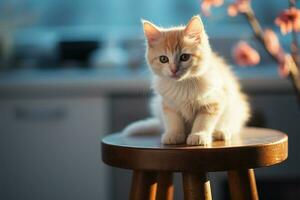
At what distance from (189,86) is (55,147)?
1111mm

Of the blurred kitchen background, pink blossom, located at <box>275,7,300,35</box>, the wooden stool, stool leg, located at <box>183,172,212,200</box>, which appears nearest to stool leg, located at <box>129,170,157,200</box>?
the wooden stool

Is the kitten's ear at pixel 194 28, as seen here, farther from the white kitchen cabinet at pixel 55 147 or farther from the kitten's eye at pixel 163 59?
the white kitchen cabinet at pixel 55 147

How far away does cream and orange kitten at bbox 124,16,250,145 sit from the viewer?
107 centimetres

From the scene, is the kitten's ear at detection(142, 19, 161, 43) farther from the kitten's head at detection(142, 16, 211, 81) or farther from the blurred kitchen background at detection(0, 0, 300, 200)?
the blurred kitchen background at detection(0, 0, 300, 200)

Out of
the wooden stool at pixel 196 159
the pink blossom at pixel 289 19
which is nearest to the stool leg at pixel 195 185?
the wooden stool at pixel 196 159


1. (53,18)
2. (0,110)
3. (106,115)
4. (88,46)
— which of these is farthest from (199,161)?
(53,18)

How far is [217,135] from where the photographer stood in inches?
45.4

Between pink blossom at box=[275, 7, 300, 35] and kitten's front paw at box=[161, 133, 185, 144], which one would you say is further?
pink blossom at box=[275, 7, 300, 35]

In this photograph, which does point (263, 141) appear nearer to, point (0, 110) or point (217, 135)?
point (217, 135)

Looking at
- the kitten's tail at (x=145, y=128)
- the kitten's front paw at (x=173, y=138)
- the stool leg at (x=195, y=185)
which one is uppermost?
the kitten's front paw at (x=173, y=138)

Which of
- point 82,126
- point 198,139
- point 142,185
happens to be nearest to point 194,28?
point 198,139

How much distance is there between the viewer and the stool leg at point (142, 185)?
114cm

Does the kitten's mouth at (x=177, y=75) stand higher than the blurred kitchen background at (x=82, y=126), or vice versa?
the kitten's mouth at (x=177, y=75)

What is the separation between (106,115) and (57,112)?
0.20 m
